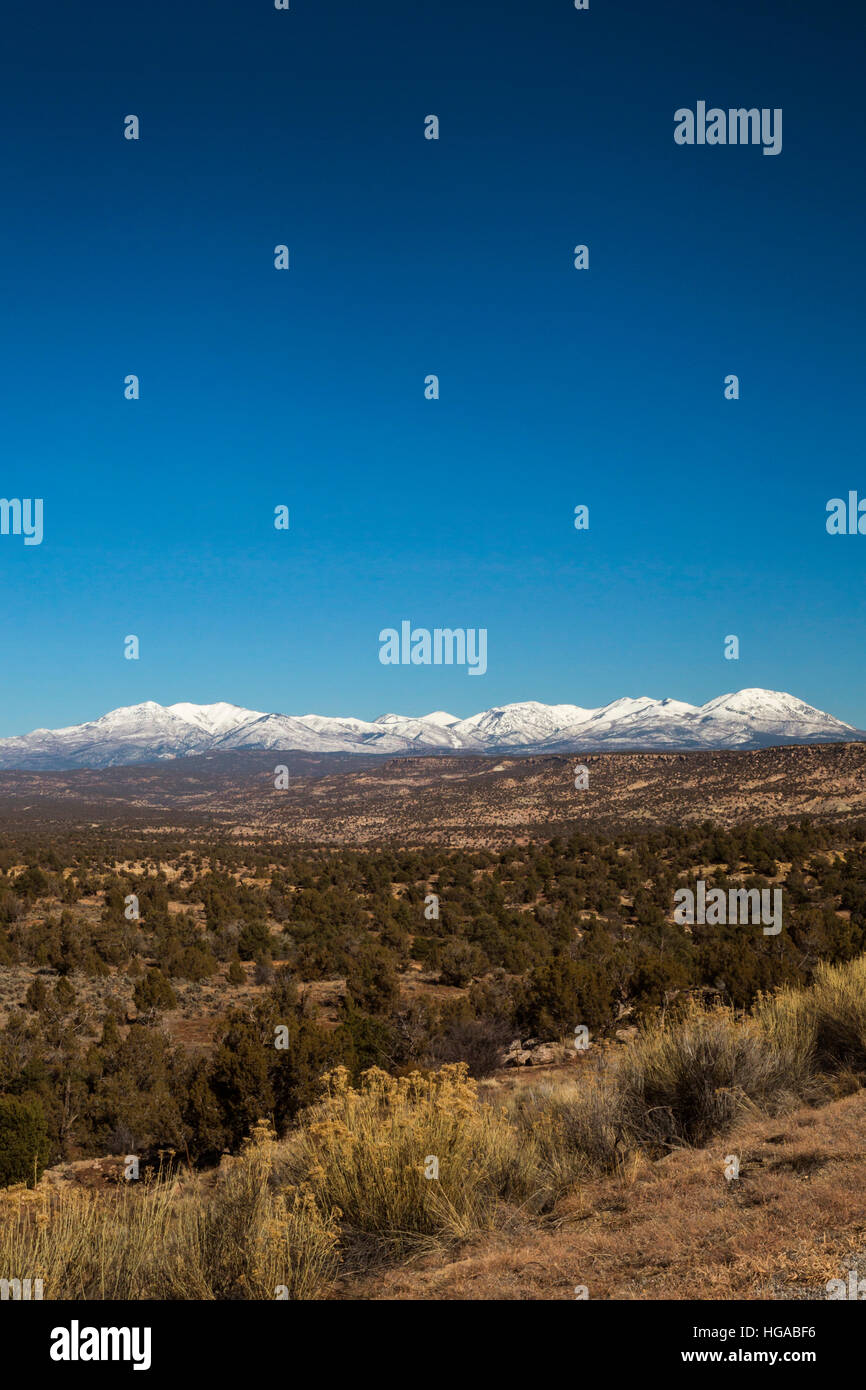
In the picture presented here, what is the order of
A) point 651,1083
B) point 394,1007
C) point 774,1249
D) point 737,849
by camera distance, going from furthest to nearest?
point 737,849 < point 394,1007 < point 651,1083 < point 774,1249

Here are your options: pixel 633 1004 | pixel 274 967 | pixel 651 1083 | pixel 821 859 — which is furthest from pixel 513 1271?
pixel 821 859

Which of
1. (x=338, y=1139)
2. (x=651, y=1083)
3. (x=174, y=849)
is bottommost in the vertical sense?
(x=174, y=849)

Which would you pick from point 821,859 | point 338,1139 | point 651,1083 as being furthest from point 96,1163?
point 821,859

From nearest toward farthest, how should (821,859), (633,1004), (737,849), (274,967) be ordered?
(633,1004), (274,967), (821,859), (737,849)

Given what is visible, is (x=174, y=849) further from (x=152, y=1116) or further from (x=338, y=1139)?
(x=338, y=1139)

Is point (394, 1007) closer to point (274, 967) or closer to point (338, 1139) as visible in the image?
point (274, 967)

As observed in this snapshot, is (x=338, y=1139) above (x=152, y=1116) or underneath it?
above
